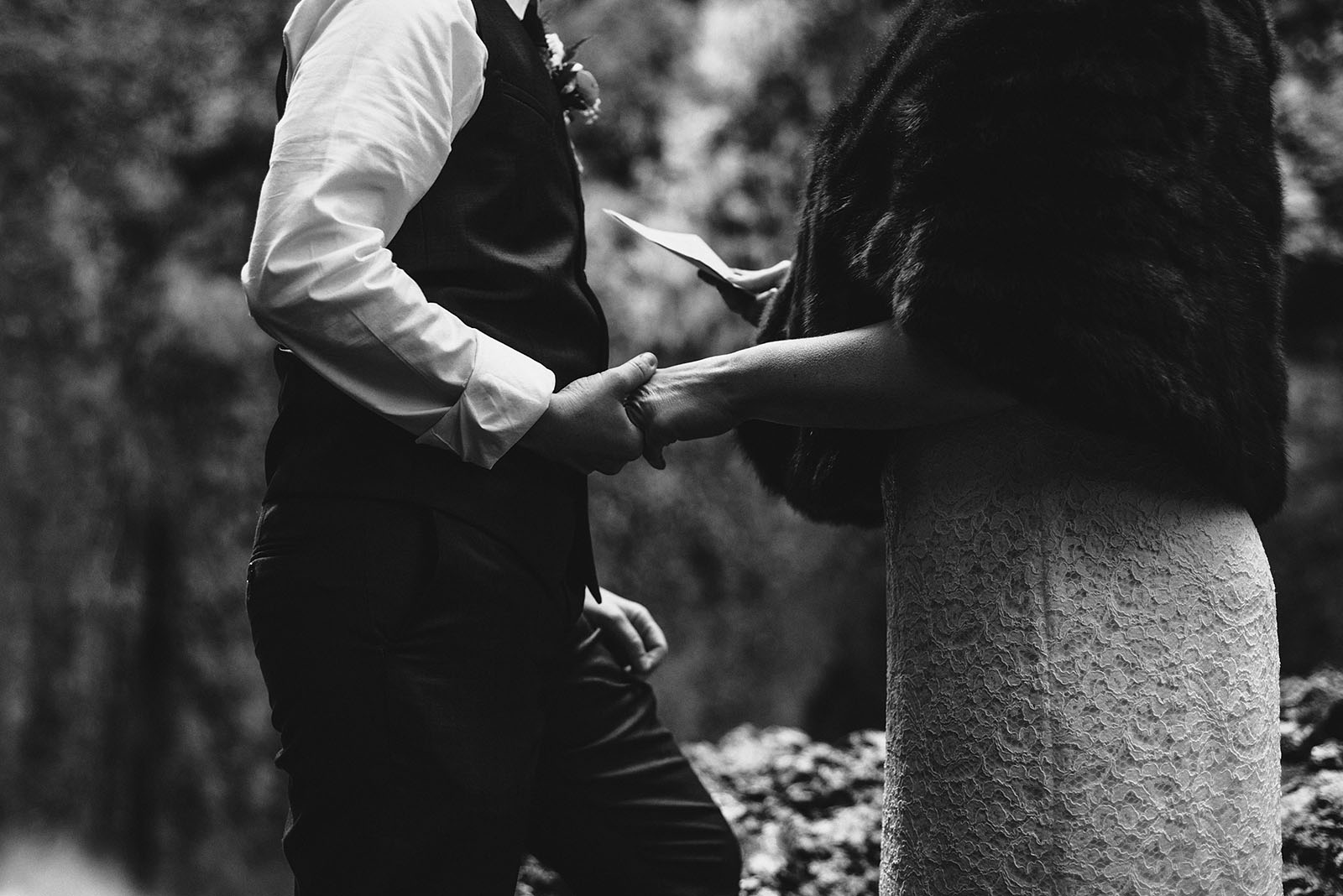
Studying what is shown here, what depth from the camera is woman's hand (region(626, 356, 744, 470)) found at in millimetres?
1405

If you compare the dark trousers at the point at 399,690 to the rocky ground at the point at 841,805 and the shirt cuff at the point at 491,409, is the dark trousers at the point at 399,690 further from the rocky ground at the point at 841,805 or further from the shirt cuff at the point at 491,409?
the rocky ground at the point at 841,805

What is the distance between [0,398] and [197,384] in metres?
0.98

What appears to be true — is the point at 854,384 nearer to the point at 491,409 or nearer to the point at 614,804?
the point at 491,409

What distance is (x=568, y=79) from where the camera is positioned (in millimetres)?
1658

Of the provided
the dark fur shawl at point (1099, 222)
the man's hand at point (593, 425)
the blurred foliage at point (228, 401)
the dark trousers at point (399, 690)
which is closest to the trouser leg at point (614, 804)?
the dark trousers at point (399, 690)

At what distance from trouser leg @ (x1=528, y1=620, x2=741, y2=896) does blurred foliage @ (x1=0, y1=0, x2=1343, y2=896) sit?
2.67 meters

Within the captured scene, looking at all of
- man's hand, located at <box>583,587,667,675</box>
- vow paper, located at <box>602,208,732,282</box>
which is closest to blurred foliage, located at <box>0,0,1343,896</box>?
man's hand, located at <box>583,587,667,675</box>

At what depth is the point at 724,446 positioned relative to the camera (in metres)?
4.55

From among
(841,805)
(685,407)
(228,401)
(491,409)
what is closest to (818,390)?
(685,407)

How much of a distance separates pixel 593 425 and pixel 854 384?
307mm

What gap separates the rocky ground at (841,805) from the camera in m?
2.11

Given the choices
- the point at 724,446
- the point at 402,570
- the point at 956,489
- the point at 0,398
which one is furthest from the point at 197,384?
the point at 956,489

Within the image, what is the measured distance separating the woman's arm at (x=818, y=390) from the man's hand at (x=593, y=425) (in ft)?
0.11

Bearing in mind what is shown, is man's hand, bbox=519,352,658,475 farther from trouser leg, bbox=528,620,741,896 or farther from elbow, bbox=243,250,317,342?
trouser leg, bbox=528,620,741,896
